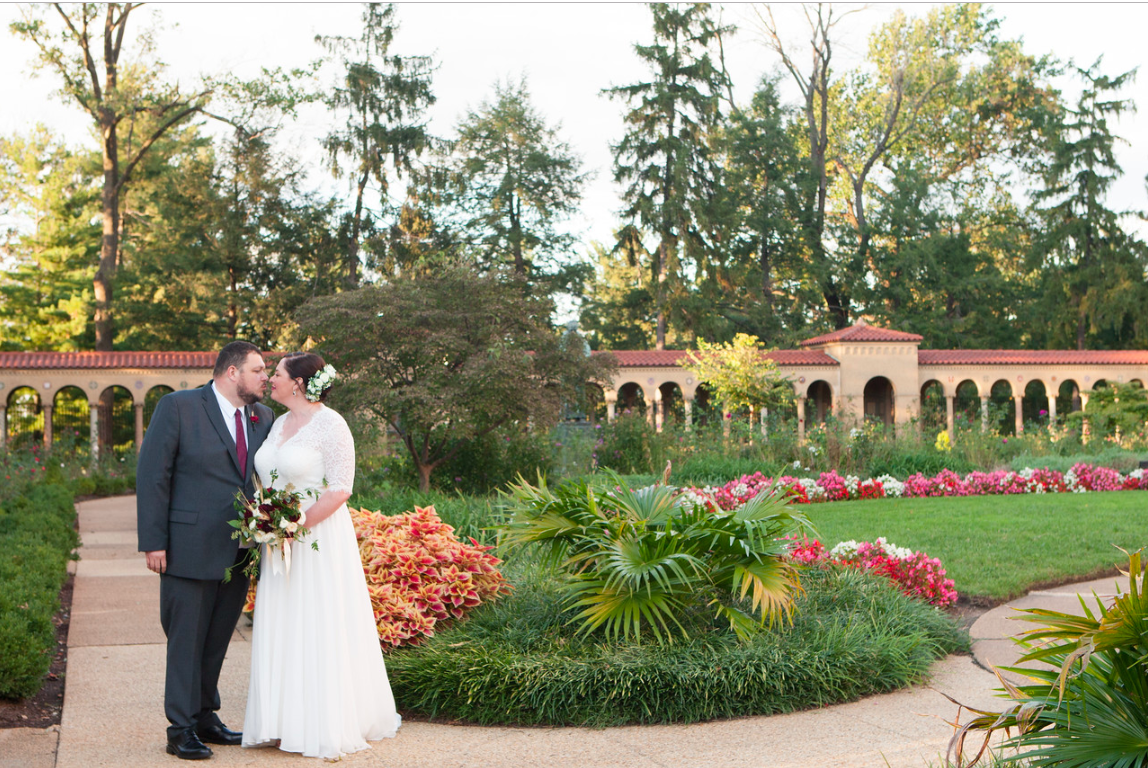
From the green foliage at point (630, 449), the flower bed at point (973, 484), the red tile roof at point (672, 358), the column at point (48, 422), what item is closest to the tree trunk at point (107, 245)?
the column at point (48, 422)

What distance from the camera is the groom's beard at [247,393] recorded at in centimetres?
428

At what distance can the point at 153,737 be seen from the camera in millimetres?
4289

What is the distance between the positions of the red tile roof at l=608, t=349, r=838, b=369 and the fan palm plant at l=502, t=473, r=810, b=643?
69.2 ft

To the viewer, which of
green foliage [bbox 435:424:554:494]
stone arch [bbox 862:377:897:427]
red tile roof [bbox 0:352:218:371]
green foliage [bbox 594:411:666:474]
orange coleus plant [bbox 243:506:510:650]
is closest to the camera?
orange coleus plant [bbox 243:506:510:650]

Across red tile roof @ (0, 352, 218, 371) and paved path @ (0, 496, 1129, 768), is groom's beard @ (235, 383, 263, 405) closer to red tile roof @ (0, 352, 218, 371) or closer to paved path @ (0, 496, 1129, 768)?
paved path @ (0, 496, 1129, 768)

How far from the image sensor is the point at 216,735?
4238 mm

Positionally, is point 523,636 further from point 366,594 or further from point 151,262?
point 151,262

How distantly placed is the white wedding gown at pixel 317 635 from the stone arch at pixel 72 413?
2534cm

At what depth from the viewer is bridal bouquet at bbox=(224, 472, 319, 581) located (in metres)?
4.05

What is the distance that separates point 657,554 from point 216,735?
2222 millimetres

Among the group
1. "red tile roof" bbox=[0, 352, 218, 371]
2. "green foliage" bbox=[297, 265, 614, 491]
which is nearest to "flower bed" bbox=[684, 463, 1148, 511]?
"green foliage" bbox=[297, 265, 614, 491]

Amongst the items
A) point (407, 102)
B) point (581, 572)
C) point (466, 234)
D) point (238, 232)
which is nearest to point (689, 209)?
point (466, 234)

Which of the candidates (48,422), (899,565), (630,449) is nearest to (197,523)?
(899,565)

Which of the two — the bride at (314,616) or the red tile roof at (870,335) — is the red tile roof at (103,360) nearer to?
the red tile roof at (870,335)
